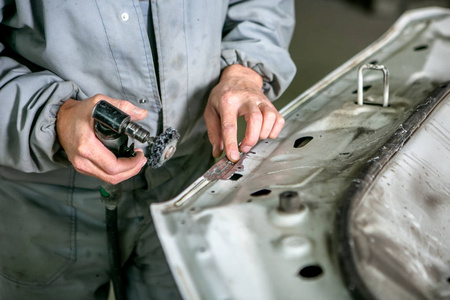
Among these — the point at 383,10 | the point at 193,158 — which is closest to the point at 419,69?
the point at 193,158

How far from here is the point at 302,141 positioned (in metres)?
0.96

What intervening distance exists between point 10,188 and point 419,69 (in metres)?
1.04

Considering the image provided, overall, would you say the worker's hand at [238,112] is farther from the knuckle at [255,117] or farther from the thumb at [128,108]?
the thumb at [128,108]

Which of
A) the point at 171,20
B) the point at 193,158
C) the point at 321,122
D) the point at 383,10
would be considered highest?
the point at 171,20

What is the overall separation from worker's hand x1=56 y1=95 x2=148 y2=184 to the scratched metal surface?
13 cm

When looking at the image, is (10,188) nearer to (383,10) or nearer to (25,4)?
(25,4)

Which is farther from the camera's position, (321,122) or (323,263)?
(321,122)

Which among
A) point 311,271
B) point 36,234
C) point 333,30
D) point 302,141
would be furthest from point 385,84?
point 333,30

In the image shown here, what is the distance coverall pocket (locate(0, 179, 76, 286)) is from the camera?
1040mm

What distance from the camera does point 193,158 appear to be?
1.18 metres

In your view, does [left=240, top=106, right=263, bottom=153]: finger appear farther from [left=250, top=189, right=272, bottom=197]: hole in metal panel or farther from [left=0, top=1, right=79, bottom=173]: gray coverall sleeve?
[left=0, top=1, right=79, bottom=173]: gray coverall sleeve

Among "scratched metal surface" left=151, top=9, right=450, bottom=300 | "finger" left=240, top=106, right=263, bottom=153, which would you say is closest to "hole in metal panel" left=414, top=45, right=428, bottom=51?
"scratched metal surface" left=151, top=9, right=450, bottom=300

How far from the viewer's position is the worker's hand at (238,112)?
893mm

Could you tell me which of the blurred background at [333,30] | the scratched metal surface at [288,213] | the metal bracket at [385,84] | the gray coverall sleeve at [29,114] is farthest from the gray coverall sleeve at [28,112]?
the blurred background at [333,30]
